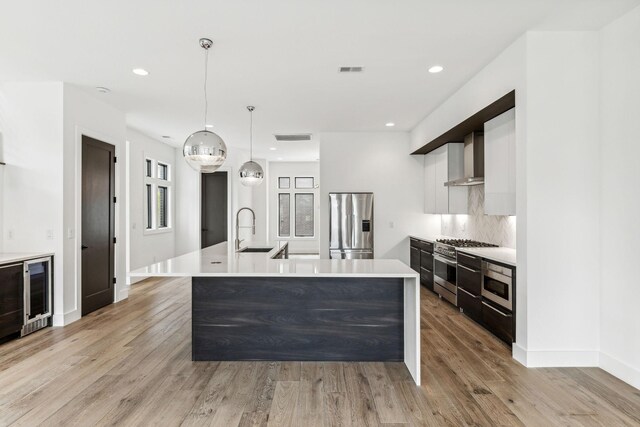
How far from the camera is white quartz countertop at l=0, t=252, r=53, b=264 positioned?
3.63m

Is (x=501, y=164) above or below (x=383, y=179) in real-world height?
below

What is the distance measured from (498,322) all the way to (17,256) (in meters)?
5.00

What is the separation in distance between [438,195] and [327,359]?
373 centimetres

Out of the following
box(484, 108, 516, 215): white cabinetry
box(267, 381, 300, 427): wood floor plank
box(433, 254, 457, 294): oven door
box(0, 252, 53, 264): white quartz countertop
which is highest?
box(484, 108, 516, 215): white cabinetry

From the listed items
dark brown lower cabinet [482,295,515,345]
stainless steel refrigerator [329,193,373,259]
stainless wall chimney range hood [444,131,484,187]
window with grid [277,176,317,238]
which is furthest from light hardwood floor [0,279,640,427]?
window with grid [277,176,317,238]

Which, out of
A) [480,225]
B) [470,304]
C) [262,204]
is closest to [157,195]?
[262,204]

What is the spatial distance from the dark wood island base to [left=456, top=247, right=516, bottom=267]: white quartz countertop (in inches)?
45.2

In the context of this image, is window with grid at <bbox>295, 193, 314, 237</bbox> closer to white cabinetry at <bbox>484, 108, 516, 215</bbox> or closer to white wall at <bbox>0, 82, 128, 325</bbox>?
white wall at <bbox>0, 82, 128, 325</bbox>

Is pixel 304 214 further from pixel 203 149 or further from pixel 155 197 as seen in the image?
pixel 203 149

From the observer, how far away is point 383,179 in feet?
22.2

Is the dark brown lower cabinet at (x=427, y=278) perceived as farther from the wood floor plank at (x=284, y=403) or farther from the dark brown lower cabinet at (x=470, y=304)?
the wood floor plank at (x=284, y=403)

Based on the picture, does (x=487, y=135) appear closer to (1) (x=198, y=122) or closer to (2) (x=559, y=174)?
(2) (x=559, y=174)

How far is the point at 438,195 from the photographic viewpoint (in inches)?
236

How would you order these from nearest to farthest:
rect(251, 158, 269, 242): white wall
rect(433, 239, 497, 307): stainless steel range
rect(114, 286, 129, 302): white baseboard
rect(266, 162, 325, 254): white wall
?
rect(433, 239, 497, 307): stainless steel range, rect(114, 286, 129, 302): white baseboard, rect(251, 158, 269, 242): white wall, rect(266, 162, 325, 254): white wall
